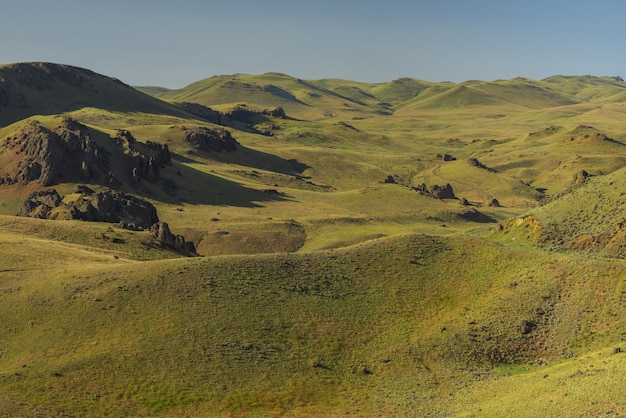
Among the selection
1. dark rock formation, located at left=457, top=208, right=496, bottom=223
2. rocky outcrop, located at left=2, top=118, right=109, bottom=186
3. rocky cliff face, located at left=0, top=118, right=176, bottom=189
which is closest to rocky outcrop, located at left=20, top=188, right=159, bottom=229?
rocky outcrop, located at left=2, top=118, right=109, bottom=186

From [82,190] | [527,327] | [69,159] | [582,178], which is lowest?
[527,327]

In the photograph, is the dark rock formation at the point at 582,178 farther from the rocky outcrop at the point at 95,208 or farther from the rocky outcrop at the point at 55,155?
the rocky outcrop at the point at 55,155

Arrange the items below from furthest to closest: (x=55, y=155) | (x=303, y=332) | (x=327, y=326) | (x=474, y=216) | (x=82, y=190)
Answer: (x=474, y=216) → (x=55, y=155) → (x=82, y=190) → (x=327, y=326) → (x=303, y=332)

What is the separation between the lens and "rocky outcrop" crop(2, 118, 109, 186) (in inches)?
5335

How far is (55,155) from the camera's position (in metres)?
138

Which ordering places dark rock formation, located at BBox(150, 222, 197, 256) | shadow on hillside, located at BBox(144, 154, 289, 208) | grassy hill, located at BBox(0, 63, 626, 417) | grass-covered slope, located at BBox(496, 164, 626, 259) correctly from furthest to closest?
shadow on hillside, located at BBox(144, 154, 289, 208) → dark rock formation, located at BBox(150, 222, 197, 256) → grass-covered slope, located at BBox(496, 164, 626, 259) → grassy hill, located at BBox(0, 63, 626, 417)

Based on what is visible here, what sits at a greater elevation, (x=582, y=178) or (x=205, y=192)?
(x=582, y=178)

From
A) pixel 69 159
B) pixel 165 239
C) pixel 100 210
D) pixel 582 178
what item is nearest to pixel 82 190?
pixel 69 159

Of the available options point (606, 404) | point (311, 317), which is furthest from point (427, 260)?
point (606, 404)

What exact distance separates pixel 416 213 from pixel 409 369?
366 feet

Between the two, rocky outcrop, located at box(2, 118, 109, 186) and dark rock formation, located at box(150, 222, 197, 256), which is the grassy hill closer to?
dark rock formation, located at box(150, 222, 197, 256)

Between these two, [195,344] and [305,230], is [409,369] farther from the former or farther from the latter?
[305,230]

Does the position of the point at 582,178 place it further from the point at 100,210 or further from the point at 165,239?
the point at 100,210

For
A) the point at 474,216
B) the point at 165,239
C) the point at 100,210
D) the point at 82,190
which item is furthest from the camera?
the point at 474,216
